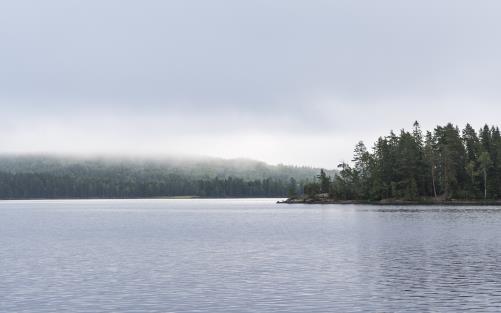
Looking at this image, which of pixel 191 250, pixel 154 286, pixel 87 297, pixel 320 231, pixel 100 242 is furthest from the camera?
pixel 320 231

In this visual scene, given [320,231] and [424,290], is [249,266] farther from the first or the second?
[320,231]

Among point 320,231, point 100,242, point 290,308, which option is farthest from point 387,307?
point 320,231

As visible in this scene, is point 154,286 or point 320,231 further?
point 320,231

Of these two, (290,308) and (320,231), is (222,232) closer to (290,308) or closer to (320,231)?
(320,231)

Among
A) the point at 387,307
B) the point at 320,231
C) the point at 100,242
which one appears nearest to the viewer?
the point at 387,307

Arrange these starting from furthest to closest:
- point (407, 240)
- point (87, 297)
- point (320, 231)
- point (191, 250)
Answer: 1. point (320, 231)
2. point (407, 240)
3. point (191, 250)
4. point (87, 297)

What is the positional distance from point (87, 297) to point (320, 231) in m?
66.0

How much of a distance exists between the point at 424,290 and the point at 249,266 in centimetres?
1904

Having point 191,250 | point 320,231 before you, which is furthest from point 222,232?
point 191,250

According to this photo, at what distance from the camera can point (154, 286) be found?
48594 millimetres

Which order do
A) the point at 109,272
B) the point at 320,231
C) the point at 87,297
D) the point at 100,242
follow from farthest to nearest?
the point at 320,231 < the point at 100,242 < the point at 109,272 < the point at 87,297

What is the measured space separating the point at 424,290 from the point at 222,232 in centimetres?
6543

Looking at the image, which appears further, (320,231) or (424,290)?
(320,231)

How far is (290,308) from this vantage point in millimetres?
39094
